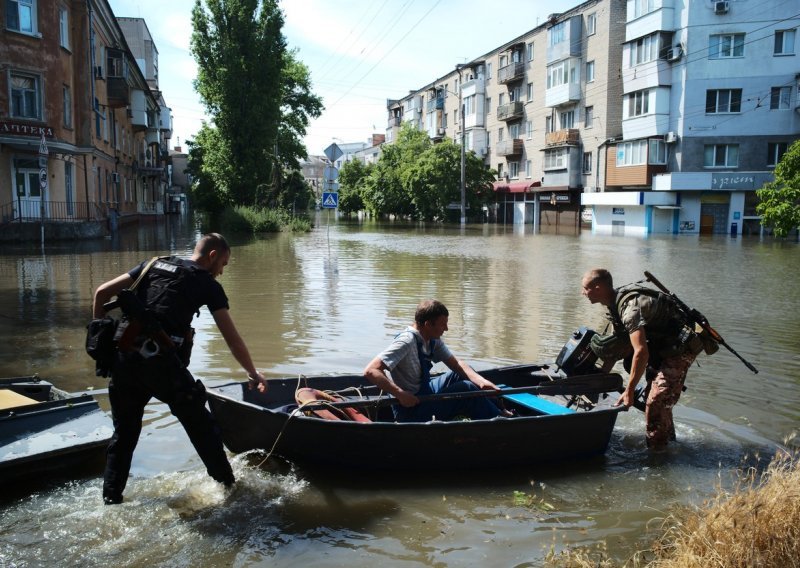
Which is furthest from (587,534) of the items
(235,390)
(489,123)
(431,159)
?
(489,123)

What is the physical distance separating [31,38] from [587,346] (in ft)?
92.9

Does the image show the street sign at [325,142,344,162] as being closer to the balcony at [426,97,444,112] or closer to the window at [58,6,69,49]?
the window at [58,6,69,49]

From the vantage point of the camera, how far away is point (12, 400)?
5906 mm

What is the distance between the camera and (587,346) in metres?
7.12

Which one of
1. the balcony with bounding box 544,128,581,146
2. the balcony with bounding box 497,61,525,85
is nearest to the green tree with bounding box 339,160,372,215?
the balcony with bounding box 497,61,525,85

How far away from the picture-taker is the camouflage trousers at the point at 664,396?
6.47 metres

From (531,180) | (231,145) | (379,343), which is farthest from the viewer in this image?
(531,180)

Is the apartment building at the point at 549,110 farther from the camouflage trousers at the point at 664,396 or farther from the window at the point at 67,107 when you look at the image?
the camouflage trousers at the point at 664,396

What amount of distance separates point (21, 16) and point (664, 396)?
2957 centimetres

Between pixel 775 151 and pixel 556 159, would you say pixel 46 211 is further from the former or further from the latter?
pixel 775 151

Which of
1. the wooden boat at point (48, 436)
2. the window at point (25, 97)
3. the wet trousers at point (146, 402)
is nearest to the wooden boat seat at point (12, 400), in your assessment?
the wooden boat at point (48, 436)

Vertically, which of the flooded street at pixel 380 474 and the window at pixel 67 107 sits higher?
the window at pixel 67 107

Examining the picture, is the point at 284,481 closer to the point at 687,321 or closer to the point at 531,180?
the point at 687,321

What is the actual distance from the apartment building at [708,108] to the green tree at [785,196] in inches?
345
